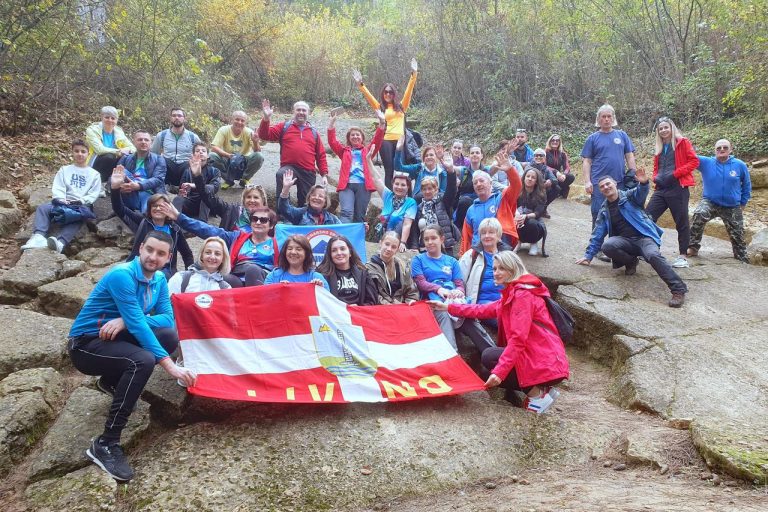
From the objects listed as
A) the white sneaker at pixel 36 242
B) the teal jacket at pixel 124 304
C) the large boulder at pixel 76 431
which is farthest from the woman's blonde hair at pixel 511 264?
the white sneaker at pixel 36 242

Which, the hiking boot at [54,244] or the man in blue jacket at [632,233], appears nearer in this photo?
the man in blue jacket at [632,233]

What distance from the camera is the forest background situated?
34.2 ft

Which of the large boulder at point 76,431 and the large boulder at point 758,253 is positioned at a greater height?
the large boulder at point 758,253

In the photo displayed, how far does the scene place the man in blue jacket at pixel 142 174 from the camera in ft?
24.3

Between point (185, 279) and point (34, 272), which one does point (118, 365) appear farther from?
point (34, 272)

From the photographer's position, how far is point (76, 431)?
151 inches

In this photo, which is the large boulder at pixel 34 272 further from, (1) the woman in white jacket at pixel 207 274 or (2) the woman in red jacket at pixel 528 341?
(2) the woman in red jacket at pixel 528 341

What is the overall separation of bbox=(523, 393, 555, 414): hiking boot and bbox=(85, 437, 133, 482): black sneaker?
3.13 meters

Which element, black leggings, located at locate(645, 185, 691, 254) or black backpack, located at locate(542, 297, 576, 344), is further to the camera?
black leggings, located at locate(645, 185, 691, 254)

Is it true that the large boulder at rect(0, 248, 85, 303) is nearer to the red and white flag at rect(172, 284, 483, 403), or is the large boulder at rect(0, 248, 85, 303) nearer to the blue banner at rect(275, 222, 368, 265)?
the blue banner at rect(275, 222, 368, 265)

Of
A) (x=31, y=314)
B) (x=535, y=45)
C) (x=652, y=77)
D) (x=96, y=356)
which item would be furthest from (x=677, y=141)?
(x=535, y=45)

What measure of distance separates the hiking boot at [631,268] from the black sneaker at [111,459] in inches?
240

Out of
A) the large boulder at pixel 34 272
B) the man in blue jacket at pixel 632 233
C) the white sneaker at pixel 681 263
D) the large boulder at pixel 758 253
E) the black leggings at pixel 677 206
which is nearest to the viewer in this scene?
the large boulder at pixel 34 272

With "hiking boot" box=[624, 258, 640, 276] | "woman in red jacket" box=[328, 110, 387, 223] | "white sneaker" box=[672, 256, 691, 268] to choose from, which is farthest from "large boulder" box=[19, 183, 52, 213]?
"white sneaker" box=[672, 256, 691, 268]
